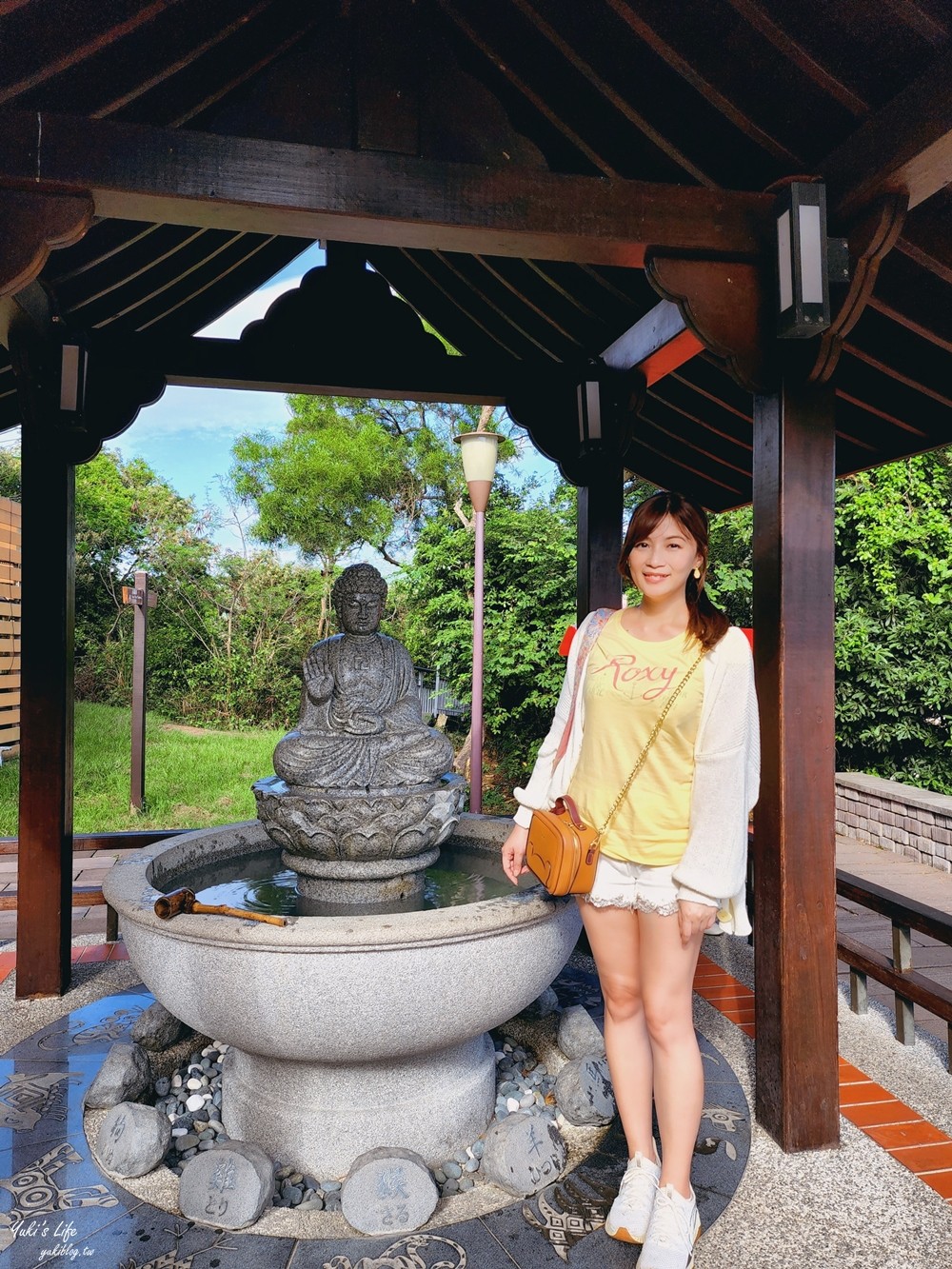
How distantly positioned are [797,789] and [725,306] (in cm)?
158

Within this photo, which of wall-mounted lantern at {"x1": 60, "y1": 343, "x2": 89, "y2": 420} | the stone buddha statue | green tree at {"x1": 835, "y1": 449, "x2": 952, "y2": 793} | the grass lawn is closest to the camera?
the stone buddha statue

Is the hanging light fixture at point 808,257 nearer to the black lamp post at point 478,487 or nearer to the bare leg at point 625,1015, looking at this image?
the bare leg at point 625,1015

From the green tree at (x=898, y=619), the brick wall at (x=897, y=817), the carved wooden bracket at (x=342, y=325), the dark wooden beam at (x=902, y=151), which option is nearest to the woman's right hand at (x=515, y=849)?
the dark wooden beam at (x=902, y=151)

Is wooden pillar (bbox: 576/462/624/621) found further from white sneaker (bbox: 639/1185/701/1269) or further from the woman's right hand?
white sneaker (bbox: 639/1185/701/1269)

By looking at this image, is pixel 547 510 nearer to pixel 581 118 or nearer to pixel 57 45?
pixel 581 118

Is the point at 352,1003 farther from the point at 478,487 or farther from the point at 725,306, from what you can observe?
the point at 478,487

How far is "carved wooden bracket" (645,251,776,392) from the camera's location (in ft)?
8.83

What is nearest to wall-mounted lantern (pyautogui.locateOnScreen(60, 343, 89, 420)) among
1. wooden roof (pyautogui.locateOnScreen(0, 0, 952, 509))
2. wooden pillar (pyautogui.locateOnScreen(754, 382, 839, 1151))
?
wooden roof (pyautogui.locateOnScreen(0, 0, 952, 509))

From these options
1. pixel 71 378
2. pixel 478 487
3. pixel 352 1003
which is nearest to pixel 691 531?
pixel 352 1003

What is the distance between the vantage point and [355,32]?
2.56 meters

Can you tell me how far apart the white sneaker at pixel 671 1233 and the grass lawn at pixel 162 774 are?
670 centimetres

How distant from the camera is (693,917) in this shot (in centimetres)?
218

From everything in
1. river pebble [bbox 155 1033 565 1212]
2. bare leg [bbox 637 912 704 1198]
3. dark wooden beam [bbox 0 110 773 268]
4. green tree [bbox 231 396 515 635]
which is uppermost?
green tree [bbox 231 396 515 635]

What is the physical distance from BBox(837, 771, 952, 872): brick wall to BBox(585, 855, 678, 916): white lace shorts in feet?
18.0
